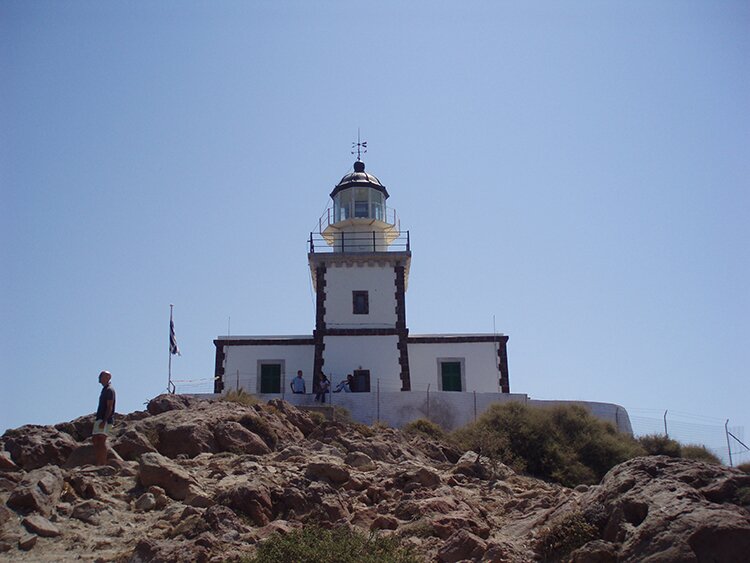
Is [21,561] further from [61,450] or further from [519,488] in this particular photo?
[519,488]

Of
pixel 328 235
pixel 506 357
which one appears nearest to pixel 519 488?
pixel 506 357

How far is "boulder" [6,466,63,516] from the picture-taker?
1030cm

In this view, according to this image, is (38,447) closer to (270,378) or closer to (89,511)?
(89,511)

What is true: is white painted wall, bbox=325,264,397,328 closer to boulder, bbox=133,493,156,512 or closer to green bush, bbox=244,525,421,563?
boulder, bbox=133,493,156,512

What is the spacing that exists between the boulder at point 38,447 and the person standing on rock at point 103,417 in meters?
1.06

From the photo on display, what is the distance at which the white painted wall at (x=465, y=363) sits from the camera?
92.0 ft

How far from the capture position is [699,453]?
19203 millimetres

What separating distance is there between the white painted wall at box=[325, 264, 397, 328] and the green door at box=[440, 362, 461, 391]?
7.60 ft

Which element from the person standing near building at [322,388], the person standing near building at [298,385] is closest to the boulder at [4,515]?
the person standing near building at [322,388]

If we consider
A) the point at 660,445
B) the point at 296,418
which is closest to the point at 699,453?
the point at 660,445

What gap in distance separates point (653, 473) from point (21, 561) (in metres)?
7.20

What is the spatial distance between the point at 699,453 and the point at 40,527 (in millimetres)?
14972

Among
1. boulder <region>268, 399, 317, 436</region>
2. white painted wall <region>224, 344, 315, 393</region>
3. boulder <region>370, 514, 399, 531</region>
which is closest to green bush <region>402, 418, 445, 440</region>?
boulder <region>268, 399, 317, 436</region>

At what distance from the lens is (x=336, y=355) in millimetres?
28156
